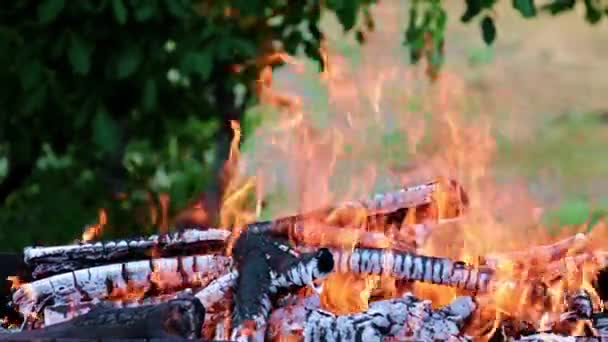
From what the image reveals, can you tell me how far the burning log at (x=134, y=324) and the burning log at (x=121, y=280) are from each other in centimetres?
30

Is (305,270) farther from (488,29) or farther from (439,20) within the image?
(439,20)

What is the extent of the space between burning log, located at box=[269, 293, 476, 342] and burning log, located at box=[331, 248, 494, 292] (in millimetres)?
70

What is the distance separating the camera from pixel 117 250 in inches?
96.0

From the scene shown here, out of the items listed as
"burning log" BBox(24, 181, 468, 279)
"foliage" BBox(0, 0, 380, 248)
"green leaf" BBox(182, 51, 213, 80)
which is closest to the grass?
"foliage" BBox(0, 0, 380, 248)

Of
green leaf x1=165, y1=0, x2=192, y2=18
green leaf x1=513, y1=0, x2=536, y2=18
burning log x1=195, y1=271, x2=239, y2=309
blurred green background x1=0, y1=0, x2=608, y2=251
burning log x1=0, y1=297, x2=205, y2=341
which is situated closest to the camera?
burning log x1=0, y1=297, x2=205, y2=341

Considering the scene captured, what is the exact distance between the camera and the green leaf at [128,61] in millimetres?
3154

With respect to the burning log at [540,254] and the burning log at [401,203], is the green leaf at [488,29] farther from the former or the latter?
the burning log at [540,254]

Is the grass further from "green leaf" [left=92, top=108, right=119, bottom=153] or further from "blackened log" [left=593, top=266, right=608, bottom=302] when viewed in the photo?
"blackened log" [left=593, top=266, right=608, bottom=302]

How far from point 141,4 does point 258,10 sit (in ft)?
0.98

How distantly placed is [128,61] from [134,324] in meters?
1.37

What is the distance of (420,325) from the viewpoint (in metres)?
2.07

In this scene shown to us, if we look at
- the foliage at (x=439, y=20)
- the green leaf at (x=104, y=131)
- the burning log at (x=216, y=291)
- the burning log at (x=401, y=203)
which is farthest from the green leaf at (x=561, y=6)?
the burning log at (x=216, y=291)

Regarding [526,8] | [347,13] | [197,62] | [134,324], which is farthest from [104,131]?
[134,324]

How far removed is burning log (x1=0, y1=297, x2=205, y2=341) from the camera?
6.24 ft
